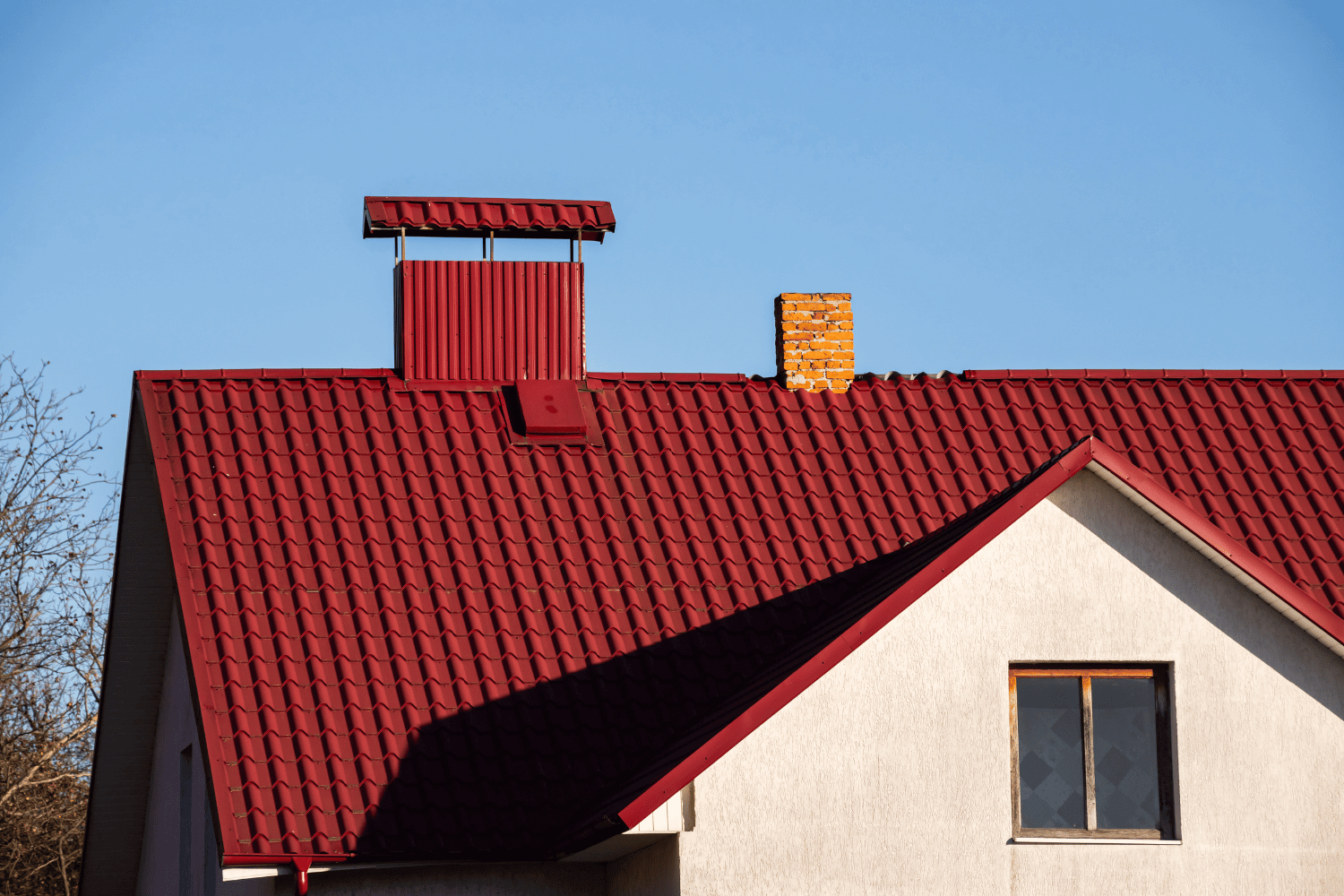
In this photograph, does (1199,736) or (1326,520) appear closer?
(1199,736)

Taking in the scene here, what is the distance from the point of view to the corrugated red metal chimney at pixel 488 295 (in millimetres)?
15539

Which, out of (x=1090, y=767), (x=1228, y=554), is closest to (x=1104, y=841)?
(x=1090, y=767)

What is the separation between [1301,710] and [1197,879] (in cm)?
133

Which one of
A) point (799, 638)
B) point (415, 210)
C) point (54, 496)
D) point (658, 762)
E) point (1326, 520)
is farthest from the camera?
point (54, 496)

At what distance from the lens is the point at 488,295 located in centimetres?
1586

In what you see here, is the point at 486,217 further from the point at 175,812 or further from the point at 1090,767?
the point at 1090,767

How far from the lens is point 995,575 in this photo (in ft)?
34.9

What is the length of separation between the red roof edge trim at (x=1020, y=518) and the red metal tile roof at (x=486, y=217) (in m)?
6.85

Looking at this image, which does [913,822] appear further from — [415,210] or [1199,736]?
[415,210]

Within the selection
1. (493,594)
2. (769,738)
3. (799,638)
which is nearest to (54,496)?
(493,594)

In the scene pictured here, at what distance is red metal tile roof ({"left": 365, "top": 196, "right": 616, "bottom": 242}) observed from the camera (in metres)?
15.9

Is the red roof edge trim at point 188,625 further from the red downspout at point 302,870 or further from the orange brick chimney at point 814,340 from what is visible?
the orange brick chimney at point 814,340

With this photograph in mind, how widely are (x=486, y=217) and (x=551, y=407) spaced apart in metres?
2.35

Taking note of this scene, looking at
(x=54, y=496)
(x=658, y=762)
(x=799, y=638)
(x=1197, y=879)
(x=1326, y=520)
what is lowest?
(x=1197, y=879)
